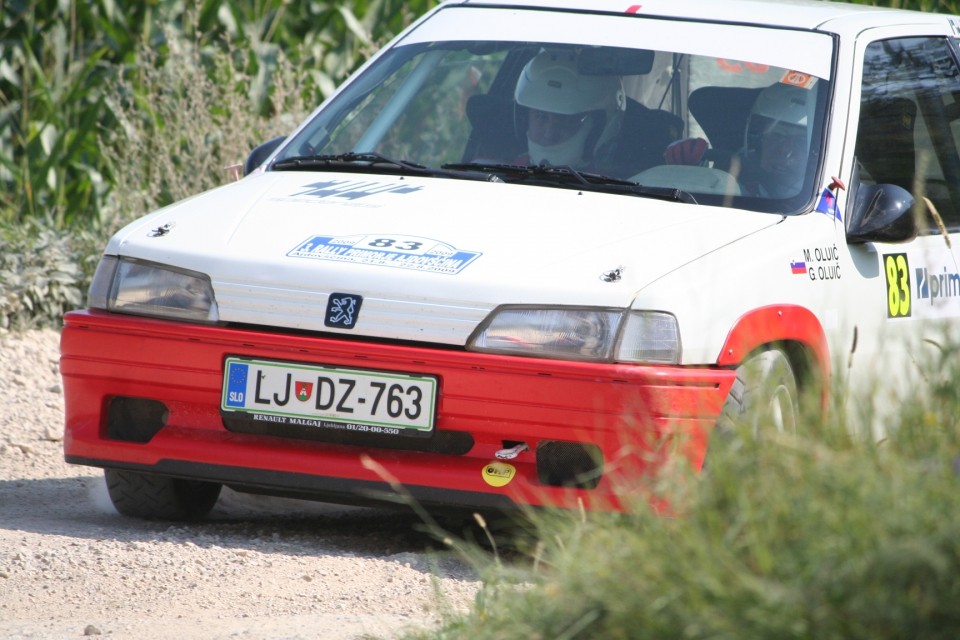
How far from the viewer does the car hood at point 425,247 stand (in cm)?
417

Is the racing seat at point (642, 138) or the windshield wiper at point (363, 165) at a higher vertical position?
the racing seat at point (642, 138)

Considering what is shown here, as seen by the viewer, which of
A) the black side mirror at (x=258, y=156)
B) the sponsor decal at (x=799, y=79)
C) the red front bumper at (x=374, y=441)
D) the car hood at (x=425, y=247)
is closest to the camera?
the red front bumper at (x=374, y=441)

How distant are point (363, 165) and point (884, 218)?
1.74 metres

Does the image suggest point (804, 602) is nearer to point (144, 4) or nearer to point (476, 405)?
point (476, 405)

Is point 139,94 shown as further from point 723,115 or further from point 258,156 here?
point 723,115

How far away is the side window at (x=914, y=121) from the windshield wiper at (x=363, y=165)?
136 centimetres

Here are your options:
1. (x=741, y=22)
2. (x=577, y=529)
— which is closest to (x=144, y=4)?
(x=741, y=22)

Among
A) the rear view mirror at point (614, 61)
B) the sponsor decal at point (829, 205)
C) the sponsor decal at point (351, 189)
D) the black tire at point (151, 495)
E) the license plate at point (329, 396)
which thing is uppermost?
the rear view mirror at point (614, 61)

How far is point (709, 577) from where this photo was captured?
232 cm

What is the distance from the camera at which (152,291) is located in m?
4.50

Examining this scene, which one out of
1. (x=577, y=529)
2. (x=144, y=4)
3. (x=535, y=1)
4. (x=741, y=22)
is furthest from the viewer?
(x=144, y=4)

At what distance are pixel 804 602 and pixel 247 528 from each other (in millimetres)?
2999

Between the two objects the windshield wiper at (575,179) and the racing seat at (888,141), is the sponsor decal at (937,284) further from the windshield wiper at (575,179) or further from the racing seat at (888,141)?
the windshield wiper at (575,179)

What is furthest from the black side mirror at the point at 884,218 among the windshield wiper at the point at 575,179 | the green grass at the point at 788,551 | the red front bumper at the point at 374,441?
the green grass at the point at 788,551
